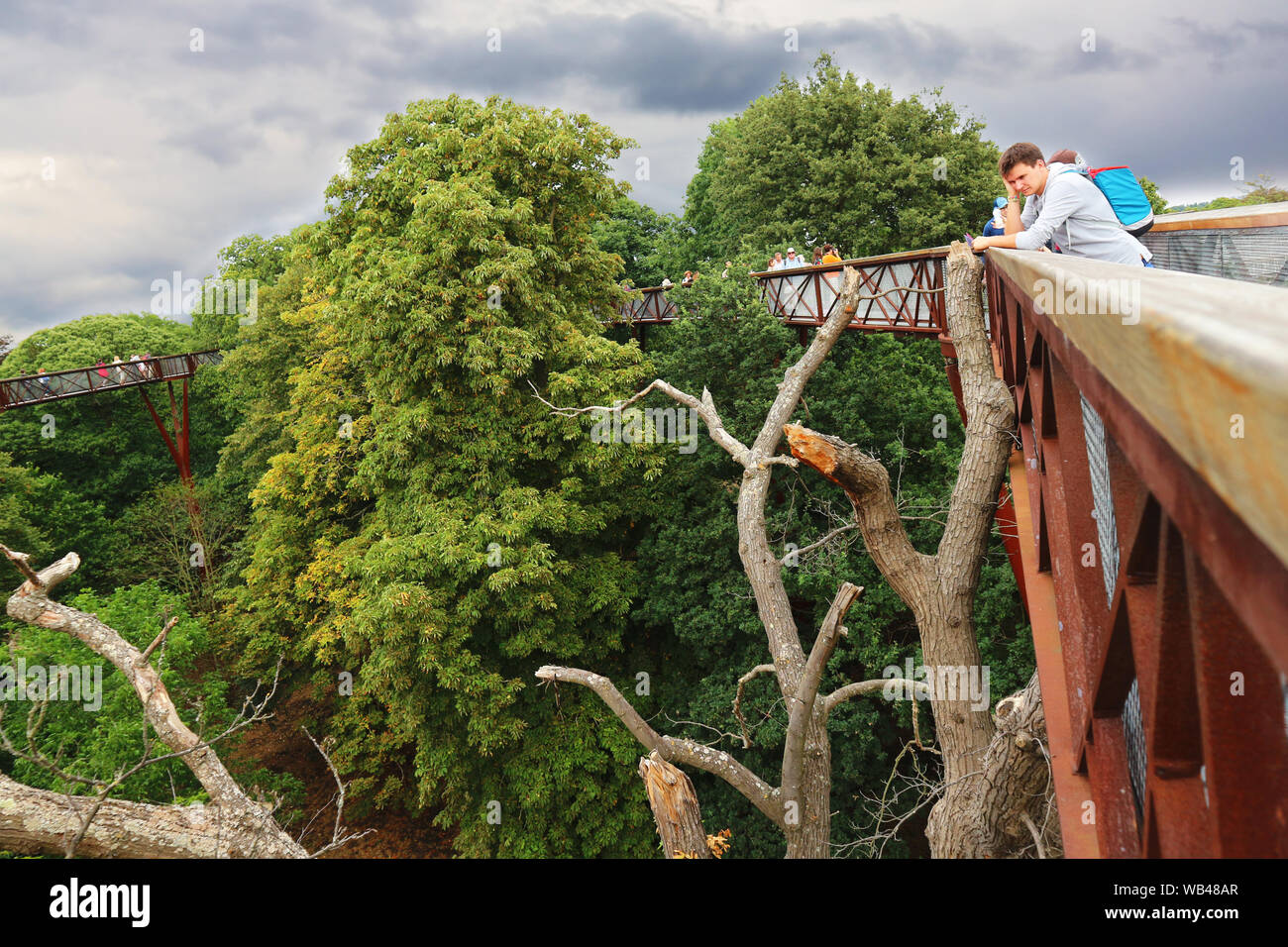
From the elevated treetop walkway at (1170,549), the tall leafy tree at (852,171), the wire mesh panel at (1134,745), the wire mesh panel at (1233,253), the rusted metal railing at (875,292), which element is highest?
the tall leafy tree at (852,171)

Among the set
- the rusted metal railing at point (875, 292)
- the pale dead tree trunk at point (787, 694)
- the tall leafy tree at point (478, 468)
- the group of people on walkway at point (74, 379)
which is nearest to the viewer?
the pale dead tree trunk at point (787, 694)

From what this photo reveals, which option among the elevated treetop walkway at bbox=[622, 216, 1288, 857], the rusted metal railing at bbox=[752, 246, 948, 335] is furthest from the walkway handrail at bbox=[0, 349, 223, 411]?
the elevated treetop walkway at bbox=[622, 216, 1288, 857]

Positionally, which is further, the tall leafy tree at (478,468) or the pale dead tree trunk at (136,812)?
the tall leafy tree at (478,468)

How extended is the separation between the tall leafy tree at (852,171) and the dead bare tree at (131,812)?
1780 cm

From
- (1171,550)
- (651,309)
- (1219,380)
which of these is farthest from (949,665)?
(651,309)

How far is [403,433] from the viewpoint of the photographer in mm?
12117

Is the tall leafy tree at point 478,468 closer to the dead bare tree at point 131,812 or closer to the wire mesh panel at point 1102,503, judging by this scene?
the dead bare tree at point 131,812

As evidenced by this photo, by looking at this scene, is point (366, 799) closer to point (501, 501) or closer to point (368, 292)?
point (501, 501)

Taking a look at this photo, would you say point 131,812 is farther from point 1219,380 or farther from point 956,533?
point 1219,380

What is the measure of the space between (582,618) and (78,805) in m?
8.13

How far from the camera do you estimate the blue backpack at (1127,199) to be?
146 inches

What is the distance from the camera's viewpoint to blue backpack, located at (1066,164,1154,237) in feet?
12.2

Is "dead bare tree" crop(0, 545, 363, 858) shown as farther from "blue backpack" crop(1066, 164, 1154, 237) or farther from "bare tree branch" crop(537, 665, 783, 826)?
"blue backpack" crop(1066, 164, 1154, 237)

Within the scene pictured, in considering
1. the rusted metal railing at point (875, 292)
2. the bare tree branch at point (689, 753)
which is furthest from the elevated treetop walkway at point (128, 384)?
the bare tree branch at point (689, 753)
